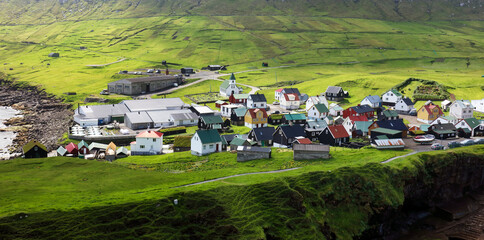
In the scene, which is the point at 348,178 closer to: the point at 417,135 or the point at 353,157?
the point at 353,157

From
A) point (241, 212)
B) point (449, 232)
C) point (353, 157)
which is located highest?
point (353, 157)

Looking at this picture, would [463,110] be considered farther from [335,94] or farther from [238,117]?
[238,117]

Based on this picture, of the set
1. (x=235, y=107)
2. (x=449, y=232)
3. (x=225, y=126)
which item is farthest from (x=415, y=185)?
(x=235, y=107)

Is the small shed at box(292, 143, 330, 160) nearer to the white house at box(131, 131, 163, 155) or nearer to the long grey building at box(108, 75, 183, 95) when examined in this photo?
the white house at box(131, 131, 163, 155)

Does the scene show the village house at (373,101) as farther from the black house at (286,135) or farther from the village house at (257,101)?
the black house at (286,135)

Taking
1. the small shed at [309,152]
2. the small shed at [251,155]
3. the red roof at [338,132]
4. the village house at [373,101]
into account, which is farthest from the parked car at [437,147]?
the village house at [373,101]

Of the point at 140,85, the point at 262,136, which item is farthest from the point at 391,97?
the point at 140,85
